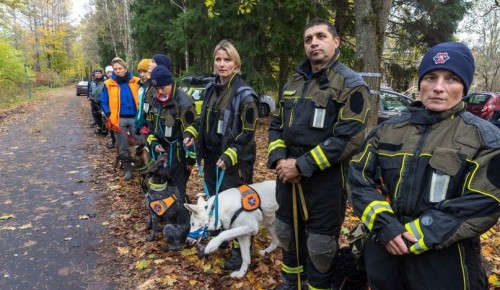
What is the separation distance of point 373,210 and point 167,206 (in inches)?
119

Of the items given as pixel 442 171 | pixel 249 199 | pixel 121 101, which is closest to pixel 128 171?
pixel 121 101

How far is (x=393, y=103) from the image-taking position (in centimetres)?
1271

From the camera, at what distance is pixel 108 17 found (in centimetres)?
3300

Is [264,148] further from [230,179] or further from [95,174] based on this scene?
[230,179]

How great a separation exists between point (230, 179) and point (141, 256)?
5.25ft

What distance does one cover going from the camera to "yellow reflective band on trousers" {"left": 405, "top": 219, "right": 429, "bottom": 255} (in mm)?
1895

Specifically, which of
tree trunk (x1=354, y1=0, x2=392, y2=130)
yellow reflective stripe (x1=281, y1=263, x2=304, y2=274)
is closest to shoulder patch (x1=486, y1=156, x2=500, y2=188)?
yellow reflective stripe (x1=281, y1=263, x2=304, y2=274)

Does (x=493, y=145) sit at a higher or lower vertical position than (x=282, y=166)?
higher

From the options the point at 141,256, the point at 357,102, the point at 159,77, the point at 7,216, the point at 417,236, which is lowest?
the point at 7,216

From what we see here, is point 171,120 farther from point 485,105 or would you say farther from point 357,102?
point 485,105

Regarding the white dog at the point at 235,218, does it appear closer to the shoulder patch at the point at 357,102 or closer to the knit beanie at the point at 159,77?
the shoulder patch at the point at 357,102

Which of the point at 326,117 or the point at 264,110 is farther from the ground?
the point at 326,117

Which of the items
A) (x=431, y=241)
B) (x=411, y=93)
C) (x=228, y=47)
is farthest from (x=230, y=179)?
(x=411, y=93)

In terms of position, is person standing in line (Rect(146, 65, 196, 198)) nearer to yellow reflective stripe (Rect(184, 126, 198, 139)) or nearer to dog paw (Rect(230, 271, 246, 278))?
yellow reflective stripe (Rect(184, 126, 198, 139))
